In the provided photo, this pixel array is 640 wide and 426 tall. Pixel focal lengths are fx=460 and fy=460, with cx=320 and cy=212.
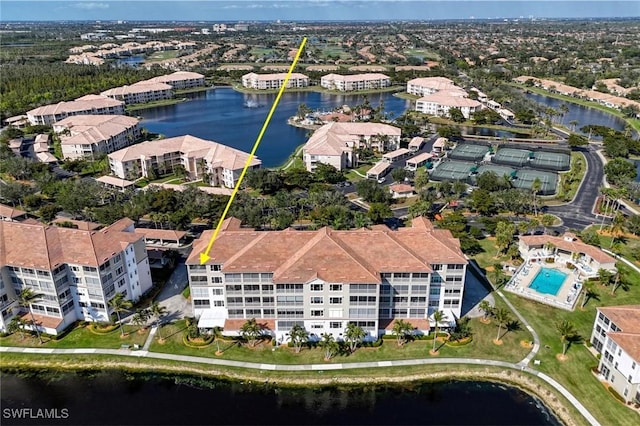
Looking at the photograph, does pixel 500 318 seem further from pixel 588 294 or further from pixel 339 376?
pixel 339 376

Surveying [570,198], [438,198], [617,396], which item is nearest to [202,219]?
[438,198]

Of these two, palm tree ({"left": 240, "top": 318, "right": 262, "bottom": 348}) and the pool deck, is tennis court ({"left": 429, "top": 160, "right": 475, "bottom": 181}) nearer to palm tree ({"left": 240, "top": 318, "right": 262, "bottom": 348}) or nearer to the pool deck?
the pool deck

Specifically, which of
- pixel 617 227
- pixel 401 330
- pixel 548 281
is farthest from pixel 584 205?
pixel 401 330

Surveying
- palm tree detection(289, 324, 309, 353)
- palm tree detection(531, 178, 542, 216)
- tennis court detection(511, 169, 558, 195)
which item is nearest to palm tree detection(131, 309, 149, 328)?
palm tree detection(289, 324, 309, 353)

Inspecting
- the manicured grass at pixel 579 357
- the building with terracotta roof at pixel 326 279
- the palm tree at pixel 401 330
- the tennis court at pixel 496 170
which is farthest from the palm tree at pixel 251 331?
the tennis court at pixel 496 170

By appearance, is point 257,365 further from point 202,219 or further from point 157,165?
point 157,165

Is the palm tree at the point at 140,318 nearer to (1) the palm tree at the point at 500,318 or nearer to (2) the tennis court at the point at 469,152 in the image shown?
(1) the palm tree at the point at 500,318
